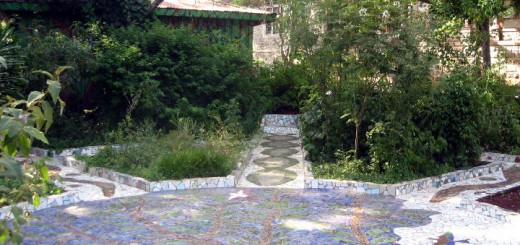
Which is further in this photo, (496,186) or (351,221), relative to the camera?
(496,186)

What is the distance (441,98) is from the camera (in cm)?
856

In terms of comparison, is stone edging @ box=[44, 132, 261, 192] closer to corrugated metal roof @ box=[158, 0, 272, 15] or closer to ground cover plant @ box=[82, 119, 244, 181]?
ground cover plant @ box=[82, 119, 244, 181]

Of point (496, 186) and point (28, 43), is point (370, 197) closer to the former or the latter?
point (496, 186)

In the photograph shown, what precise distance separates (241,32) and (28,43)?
236 inches

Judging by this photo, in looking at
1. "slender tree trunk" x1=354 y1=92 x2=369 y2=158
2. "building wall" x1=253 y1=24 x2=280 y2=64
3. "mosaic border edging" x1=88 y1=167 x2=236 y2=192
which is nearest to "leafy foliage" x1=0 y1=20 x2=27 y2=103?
"mosaic border edging" x1=88 y1=167 x2=236 y2=192

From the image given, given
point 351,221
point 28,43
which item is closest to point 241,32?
point 28,43

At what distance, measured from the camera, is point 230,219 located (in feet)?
21.1

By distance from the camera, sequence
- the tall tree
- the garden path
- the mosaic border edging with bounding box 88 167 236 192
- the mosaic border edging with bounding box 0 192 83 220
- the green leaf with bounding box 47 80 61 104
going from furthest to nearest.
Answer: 1. the tall tree
2. the garden path
3. the mosaic border edging with bounding box 88 167 236 192
4. the mosaic border edging with bounding box 0 192 83 220
5. the green leaf with bounding box 47 80 61 104

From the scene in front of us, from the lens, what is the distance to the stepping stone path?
823 cm

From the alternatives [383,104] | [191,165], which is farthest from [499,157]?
[191,165]

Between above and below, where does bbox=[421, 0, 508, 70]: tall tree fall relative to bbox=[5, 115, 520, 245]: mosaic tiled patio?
above

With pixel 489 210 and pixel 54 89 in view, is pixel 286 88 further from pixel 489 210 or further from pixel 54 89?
pixel 54 89

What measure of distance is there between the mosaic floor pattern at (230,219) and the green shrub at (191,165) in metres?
0.42

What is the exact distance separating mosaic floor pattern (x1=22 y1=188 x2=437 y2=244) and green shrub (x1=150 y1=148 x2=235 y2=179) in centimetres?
42
